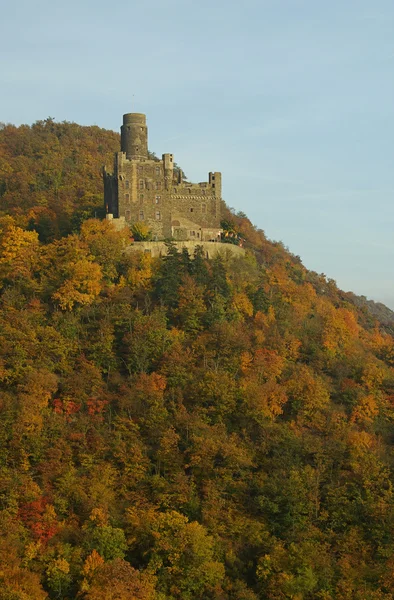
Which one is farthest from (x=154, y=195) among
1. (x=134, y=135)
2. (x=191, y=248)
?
(x=191, y=248)

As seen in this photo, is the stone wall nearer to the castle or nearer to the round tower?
the castle

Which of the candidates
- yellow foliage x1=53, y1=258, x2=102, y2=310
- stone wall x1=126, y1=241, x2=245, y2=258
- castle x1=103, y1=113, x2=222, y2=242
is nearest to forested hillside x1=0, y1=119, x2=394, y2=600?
yellow foliage x1=53, y1=258, x2=102, y2=310

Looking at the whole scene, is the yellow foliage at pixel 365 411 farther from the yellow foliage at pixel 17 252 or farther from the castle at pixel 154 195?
the yellow foliage at pixel 17 252

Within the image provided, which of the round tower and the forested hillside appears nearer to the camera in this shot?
the forested hillside

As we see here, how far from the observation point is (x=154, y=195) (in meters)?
73.4

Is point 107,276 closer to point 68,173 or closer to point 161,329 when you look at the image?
point 161,329

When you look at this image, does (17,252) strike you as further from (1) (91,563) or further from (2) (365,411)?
(1) (91,563)

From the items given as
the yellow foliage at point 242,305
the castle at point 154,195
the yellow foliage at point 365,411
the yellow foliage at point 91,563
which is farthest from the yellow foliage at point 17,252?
the yellow foliage at point 91,563

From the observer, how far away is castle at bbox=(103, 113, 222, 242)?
7288 cm

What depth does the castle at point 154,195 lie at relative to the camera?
239ft

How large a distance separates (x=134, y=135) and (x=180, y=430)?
23.0 metres

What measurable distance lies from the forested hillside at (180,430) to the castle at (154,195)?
265 centimetres

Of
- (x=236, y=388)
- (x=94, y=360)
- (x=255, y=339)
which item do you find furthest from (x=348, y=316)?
(x=94, y=360)

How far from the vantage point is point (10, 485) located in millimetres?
54312
